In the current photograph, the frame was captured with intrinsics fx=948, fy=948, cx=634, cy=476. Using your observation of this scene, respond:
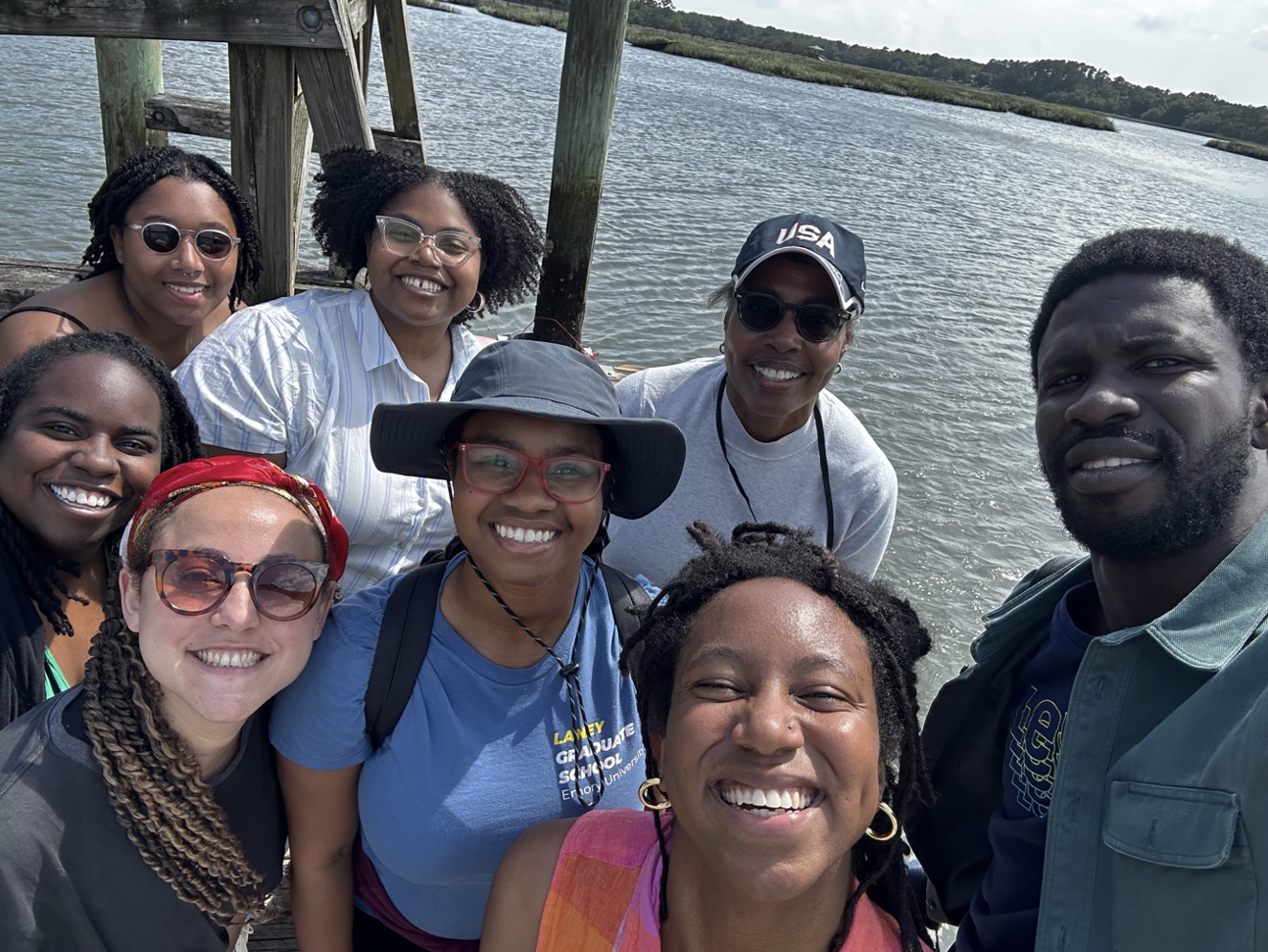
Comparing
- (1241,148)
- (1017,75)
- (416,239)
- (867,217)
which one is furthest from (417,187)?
(1017,75)

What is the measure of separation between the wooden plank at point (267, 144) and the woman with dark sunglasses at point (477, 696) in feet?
8.86

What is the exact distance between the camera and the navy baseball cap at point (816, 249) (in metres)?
3.14

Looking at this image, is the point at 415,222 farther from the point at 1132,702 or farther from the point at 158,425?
Result: the point at 1132,702

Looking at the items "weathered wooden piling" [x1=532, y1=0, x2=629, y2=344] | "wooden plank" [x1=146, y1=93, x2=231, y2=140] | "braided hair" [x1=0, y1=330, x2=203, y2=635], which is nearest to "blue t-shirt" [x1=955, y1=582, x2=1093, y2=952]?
"braided hair" [x1=0, y1=330, x2=203, y2=635]

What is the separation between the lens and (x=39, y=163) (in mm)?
14547

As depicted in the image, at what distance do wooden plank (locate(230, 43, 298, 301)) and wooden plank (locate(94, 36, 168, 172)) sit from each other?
403 centimetres

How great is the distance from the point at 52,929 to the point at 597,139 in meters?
5.71

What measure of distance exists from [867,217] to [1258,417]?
19394 mm

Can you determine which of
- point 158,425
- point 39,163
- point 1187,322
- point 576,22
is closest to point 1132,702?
point 1187,322

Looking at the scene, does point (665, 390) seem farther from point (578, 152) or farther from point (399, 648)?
point (578, 152)

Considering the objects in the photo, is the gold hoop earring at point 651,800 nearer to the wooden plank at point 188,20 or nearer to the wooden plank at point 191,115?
the wooden plank at point 188,20

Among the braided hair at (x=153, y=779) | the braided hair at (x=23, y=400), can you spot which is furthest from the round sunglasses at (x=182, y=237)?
the braided hair at (x=153, y=779)

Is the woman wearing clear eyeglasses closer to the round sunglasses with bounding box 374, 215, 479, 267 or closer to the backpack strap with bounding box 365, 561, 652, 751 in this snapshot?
the round sunglasses with bounding box 374, 215, 479, 267

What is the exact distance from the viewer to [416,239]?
3652mm
